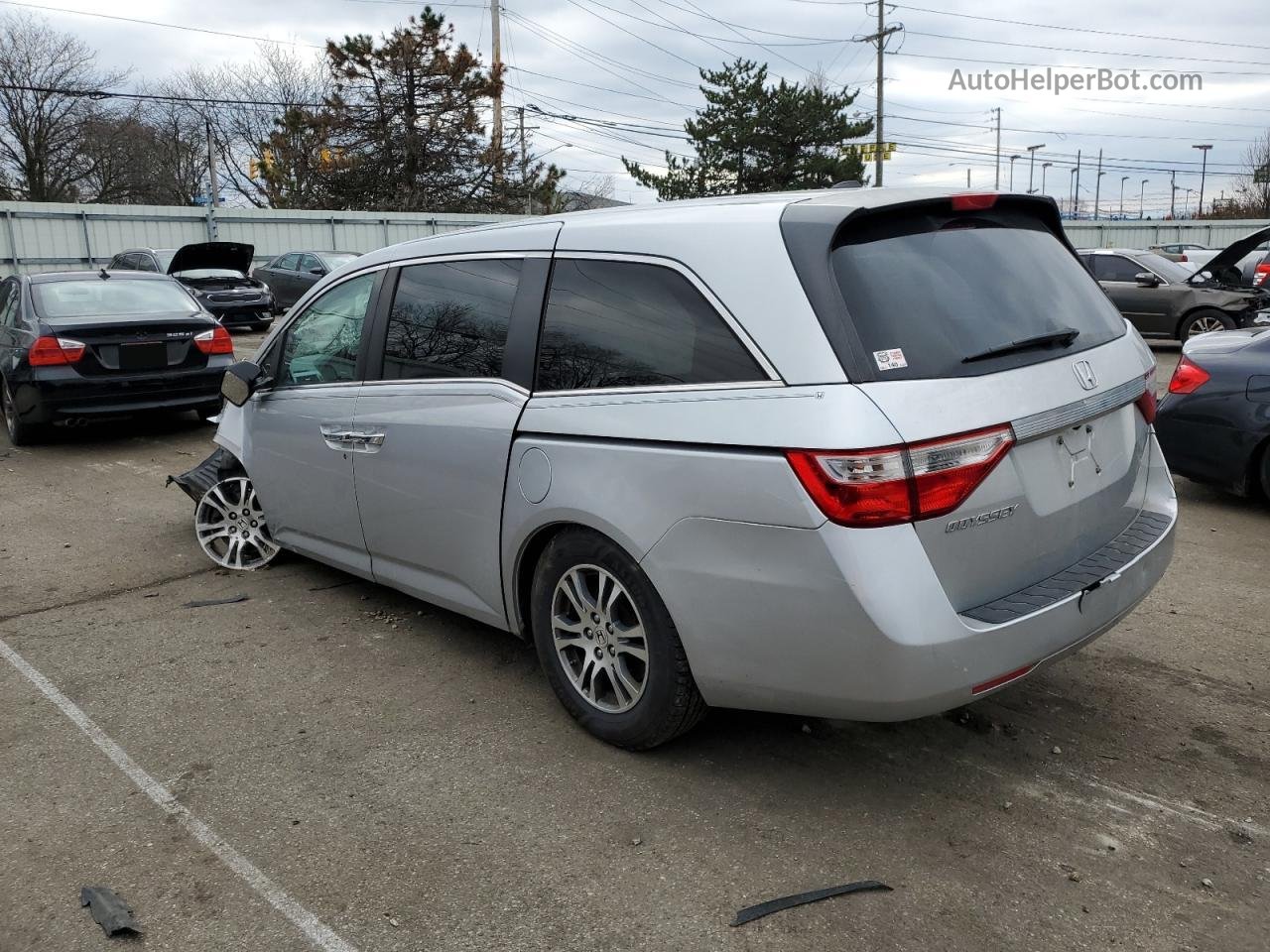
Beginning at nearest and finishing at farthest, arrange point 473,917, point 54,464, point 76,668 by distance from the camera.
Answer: point 473,917
point 76,668
point 54,464

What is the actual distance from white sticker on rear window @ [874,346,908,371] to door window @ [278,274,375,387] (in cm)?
249

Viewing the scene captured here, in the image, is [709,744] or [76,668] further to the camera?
[76,668]

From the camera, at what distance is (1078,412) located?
3.07 meters

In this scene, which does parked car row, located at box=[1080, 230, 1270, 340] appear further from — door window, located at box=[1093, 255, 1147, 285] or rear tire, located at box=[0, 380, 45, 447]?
rear tire, located at box=[0, 380, 45, 447]

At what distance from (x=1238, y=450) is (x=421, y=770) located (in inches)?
214

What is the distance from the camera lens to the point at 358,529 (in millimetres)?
4480

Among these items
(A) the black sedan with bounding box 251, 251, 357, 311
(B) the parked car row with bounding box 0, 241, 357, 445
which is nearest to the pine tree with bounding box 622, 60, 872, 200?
(A) the black sedan with bounding box 251, 251, 357, 311

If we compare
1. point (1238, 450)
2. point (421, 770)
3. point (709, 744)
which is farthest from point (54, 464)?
point (1238, 450)

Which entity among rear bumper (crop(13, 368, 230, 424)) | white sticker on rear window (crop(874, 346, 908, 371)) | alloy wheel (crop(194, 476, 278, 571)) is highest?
white sticker on rear window (crop(874, 346, 908, 371))

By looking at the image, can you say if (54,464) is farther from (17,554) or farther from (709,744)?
(709,744)

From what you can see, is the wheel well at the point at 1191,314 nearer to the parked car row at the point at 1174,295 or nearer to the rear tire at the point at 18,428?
the parked car row at the point at 1174,295

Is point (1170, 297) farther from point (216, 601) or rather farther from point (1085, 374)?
point (216, 601)

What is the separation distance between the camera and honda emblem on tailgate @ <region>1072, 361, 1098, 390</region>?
3146 mm

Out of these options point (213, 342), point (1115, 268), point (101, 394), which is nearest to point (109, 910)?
point (101, 394)
